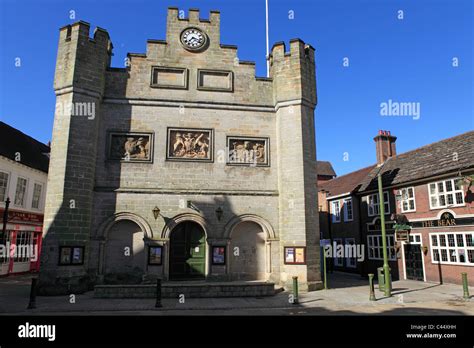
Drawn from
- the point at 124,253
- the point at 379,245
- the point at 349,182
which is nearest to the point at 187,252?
the point at 124,253

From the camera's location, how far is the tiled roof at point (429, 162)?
18.5 meters

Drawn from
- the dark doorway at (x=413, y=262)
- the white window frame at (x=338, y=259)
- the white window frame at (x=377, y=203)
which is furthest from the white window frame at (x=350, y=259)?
the dark doorway at (x=413, y=262)

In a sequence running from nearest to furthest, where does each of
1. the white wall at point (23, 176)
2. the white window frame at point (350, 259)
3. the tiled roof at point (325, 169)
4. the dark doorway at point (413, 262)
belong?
1. the dark doorway at point (413, 262)
2. the white wall at point (23, 176)
3. the white window frame at point (350, 259)
4. the tiled roof at point (325, 169)

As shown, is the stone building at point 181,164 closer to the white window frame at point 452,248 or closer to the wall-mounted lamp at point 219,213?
the wall-mounted lamp at point 219,213

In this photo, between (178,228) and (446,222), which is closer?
(178,228)

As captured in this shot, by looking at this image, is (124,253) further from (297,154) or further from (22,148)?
(22,148)

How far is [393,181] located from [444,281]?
6654 mm

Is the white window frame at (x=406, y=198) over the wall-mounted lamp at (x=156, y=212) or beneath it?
over

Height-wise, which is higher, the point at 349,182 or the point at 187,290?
the point at 349,182

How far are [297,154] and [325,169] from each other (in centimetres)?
3812

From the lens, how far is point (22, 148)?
82.8ft

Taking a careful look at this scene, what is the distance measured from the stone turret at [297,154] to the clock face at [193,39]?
12.9ft

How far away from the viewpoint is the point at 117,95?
17469mm
